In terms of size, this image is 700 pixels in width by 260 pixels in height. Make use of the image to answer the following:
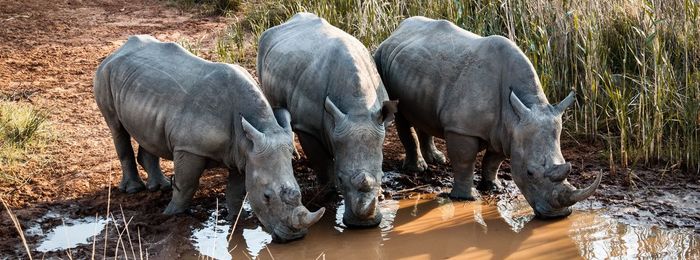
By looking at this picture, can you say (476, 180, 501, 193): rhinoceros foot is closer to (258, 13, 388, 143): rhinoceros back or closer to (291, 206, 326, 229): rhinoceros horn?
(258, 13, 388, 143): rhinoceros back

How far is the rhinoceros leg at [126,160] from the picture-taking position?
804 cm

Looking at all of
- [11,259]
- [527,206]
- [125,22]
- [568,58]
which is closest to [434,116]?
[527,206]

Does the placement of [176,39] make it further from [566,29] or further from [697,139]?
[697,139]

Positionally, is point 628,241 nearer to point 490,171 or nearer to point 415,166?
point 490,171

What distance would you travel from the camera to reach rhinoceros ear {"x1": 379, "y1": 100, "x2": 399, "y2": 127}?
23.2 ft

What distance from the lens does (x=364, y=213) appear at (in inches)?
275

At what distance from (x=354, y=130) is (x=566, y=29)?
3.17 m

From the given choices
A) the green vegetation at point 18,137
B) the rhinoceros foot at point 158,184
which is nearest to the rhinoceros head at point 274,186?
the rhinoceros foot at point 158,184

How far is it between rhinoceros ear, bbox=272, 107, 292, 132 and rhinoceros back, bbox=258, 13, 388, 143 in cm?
41

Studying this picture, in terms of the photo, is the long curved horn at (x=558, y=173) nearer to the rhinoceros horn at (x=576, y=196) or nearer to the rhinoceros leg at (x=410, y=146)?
the rhinoceros horn at (x=576, y=196)

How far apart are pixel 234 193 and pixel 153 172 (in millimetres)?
1025

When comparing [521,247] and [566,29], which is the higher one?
[566,29]

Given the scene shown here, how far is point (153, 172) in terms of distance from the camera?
814cm

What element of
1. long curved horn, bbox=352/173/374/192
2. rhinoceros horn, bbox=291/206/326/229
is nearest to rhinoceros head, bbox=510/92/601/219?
long curved horn, bbox=352/173/374/192
